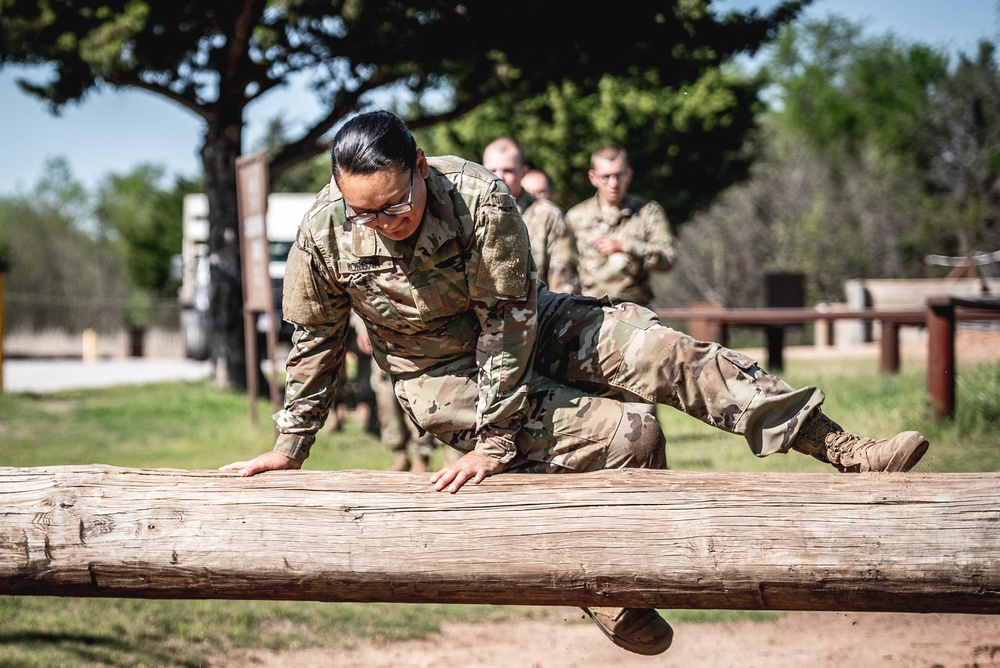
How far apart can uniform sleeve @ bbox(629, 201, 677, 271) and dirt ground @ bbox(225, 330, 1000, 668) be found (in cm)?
269

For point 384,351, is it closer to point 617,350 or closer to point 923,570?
point 617,350

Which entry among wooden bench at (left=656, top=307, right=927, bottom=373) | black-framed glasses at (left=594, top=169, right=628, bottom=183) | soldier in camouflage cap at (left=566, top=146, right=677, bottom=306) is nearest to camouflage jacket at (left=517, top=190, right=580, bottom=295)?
soldier in camouflage cap at (left=566, top=146, right=677, bottom=306)

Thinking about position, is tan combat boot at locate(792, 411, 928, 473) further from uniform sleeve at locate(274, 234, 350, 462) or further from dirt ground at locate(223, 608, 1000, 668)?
dirt ground at locate(223, 608, 1000, 668)

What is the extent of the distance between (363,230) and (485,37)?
1093cm

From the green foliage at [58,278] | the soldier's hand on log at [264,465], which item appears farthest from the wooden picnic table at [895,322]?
the green foliage at [58,278]

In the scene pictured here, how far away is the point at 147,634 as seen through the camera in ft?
17.0

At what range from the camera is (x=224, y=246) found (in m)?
15.6

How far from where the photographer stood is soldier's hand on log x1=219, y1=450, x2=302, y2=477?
3.52 m

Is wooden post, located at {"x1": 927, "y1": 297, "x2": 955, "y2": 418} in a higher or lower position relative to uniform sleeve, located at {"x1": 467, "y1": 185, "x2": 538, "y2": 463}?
lower

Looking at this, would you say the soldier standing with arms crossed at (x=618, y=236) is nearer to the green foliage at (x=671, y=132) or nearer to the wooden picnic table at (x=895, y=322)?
the wooden picnic table at (x=895, y=322)

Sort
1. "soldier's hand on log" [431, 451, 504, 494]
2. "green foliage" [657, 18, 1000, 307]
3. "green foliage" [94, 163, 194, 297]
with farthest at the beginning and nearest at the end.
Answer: "green foliage" [94, 163, 194, 297] → "green foliage" [657, 18, 1000, 307] → "soldier's hand on log" [431, 451, 504, 494]

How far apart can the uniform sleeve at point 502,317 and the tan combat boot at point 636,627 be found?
2.64ft

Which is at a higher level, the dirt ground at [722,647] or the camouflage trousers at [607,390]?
the camouflage trousers at [607,390]

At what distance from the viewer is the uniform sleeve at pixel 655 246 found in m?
7.49
